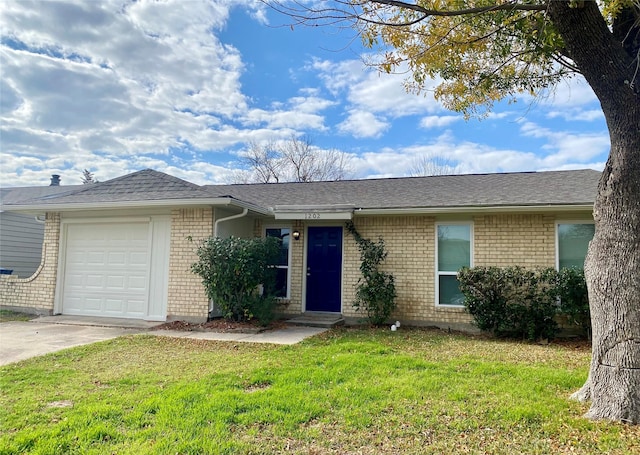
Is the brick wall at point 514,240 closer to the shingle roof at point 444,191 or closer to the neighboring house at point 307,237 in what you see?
the neighboring house at point 307,237

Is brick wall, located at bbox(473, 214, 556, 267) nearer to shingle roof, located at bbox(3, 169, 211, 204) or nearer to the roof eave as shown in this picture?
the roof eave

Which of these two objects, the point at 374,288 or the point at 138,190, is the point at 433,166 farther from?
the point at 138,190

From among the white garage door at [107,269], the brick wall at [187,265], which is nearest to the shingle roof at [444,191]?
the brick wall at [187,265]

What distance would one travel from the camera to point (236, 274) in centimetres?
824

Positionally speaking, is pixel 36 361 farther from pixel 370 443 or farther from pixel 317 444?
pixel 370 443

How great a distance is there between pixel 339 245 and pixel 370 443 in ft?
23.0

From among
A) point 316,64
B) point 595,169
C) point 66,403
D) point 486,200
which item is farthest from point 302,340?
point 595,169

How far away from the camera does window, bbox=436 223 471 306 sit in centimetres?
896

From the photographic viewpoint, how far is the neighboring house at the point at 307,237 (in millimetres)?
8523

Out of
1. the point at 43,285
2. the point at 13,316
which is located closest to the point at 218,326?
the point at 43,285

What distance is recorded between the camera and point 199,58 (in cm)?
918

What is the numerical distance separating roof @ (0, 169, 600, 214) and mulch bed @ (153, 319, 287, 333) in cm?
250

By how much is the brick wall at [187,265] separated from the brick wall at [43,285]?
11.0ft

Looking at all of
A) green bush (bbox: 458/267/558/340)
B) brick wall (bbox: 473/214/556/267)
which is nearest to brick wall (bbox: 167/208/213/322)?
green bush (bbox: 458/267/558/340)
